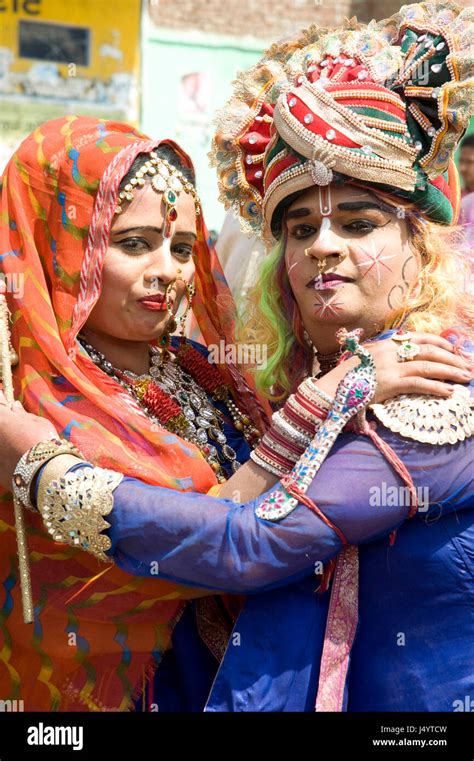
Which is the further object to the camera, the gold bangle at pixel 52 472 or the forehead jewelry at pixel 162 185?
the forehead jewelry at pixel 162 185

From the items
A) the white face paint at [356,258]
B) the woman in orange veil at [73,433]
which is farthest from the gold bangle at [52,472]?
the white face paint at [356,258]

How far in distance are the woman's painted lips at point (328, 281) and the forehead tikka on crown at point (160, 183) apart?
49cm

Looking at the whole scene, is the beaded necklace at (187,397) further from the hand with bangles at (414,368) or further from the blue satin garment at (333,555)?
the hand with bangles at (414,368)

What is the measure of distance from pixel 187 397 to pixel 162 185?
0.65m

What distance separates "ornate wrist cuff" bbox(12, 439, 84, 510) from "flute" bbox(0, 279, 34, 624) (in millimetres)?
69

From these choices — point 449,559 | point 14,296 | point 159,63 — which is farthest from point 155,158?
point 159,63

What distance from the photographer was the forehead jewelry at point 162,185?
3000mm

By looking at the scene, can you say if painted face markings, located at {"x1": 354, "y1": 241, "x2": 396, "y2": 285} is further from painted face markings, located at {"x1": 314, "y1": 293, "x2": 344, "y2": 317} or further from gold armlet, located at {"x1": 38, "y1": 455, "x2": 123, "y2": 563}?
gold armlet, located at {"x1": 38, "y1": 455, "x2": 123, "y2": 563}

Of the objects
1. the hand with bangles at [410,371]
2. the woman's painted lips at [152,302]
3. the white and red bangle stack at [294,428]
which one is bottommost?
the white and red bangle stack at [294,428]

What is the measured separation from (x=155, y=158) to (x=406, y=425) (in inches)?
43.0

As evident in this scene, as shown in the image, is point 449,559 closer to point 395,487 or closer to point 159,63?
point 395,487

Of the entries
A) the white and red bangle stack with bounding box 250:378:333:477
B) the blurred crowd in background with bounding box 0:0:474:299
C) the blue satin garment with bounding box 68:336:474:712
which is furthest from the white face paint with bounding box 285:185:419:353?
the blurred crowd in background with bounding box 0:0:474:299

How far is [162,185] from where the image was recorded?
3049 mm

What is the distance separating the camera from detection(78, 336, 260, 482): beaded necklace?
314 centimetres
